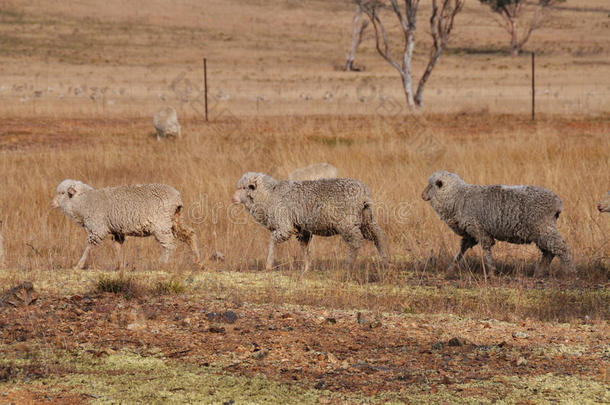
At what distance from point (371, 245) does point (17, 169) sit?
7.57 meters

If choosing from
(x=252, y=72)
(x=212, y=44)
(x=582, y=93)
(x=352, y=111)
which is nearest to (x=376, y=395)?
(x=352, y=111)

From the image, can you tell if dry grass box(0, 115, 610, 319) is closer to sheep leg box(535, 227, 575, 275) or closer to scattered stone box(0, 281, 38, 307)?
sheep leg box(535, 227, 575, 275)

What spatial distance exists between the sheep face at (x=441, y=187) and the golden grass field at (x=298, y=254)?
0.67 metres

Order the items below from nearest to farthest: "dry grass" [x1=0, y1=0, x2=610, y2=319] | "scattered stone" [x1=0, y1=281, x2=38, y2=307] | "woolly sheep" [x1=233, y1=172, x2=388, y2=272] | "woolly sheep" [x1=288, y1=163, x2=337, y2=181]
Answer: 1. "scattered stone" [x1=0, y1=281, x2=38, y2=307]
2. "woolly sheep" [x1=233, y1=172, x2=388, y2=272]
3. "dry grass" [x1=0, y1=0, x2=610, y2=319]
4. "woolly sheep" [x1=288, y1=163, x2=337, y2=181]

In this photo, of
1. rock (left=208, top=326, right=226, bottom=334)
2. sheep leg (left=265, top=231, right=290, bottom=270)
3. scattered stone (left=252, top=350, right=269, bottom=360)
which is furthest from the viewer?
sheep leg (left=265, top=231, right=290, bottom=270)

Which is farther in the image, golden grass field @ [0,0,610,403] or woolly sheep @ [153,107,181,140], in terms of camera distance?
woolly sheep @ [153,107,181,140]

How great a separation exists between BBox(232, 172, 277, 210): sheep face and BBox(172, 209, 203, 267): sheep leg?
1.93 feet

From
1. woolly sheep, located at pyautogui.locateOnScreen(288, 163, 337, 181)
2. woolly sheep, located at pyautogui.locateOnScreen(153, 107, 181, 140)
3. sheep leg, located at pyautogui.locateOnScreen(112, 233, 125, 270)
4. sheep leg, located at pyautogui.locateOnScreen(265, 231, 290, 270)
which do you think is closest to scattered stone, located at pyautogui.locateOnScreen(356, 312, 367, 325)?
sheep leg, located at pyautogui.locateOnScreen(265, 231, 290, 270)

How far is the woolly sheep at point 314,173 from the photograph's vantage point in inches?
489

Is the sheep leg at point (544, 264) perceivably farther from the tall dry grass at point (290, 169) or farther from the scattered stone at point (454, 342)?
the scattered stone at point (454, 342)

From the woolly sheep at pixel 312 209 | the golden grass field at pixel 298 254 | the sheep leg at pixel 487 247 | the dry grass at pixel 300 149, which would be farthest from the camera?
the dry grass at pixel 300 149

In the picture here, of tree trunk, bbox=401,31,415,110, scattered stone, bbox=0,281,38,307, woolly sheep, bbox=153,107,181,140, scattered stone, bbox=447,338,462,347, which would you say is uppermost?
tree trunk, bbox=401,31,415,110

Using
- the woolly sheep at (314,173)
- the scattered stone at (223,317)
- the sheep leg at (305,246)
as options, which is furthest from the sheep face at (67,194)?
the woolly sheep at (314,173)

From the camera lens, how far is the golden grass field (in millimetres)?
4180
